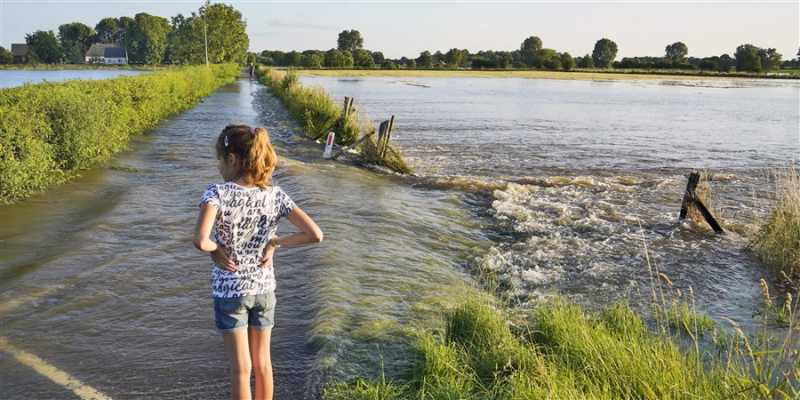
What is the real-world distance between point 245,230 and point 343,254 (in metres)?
5.00

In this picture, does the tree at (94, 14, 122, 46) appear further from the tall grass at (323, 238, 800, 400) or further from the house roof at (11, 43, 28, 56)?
the tall grass at (323, 238, 800, 400)

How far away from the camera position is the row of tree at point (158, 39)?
76500 mm

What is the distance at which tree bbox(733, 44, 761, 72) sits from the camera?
109m

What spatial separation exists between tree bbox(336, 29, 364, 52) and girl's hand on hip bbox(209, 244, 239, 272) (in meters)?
160

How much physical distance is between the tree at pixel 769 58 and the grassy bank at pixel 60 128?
12067 cm

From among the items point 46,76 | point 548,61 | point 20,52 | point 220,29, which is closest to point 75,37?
point 20,52

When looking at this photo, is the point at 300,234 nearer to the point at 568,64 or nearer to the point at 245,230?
the point at 245,230

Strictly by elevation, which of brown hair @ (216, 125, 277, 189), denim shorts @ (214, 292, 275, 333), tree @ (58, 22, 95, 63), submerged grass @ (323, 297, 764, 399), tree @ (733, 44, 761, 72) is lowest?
submerged grass @ (323, 297, 764, 399)

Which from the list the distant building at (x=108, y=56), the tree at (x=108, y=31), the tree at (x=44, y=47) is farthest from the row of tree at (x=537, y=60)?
the tree at (x=108, y=31)

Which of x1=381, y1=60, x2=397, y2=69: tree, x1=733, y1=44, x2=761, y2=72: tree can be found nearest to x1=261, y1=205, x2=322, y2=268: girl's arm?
x1=733, y1=44, x2=761, y2=72: tree

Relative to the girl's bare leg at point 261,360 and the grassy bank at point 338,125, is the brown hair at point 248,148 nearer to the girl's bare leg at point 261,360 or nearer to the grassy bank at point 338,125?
the girl's bare leg at point 261,360

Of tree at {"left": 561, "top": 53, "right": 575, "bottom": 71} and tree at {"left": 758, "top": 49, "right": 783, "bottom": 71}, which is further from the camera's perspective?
tree at {"left": 561, "top": 53, "right": 575, "bottom": 71}

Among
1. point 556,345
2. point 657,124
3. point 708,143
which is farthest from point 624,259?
point 657,124

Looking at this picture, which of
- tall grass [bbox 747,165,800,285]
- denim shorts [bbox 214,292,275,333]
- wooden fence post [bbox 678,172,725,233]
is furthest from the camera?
wooden fence post [bbox 678,172,725,233]
